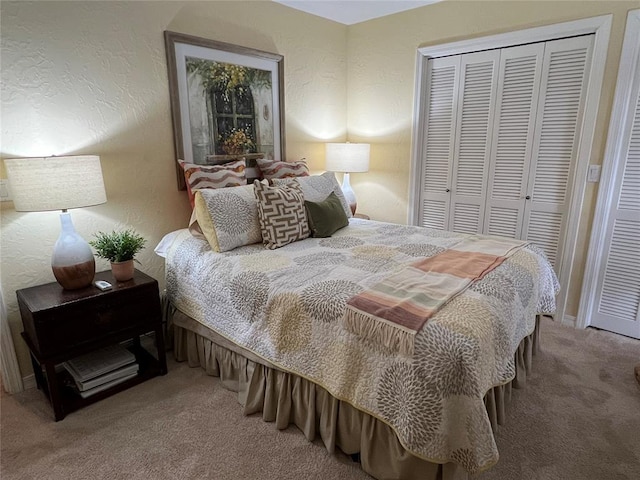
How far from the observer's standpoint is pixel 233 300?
1945 mm

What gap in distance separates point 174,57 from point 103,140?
0.72 meters

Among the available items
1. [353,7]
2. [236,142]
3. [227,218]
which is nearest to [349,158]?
[236,142]

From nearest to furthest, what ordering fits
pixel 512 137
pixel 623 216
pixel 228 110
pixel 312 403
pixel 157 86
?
pixel 312 403 < pixel 157 86 < pixel 623 216 < pixel 228 110 < pixel 512 137

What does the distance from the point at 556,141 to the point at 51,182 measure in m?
3.18

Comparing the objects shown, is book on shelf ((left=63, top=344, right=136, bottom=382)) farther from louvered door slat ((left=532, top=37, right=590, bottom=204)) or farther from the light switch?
louvered door slat ((left=532, top=37, right=590, bottom=204))

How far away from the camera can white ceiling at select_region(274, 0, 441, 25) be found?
3105mm

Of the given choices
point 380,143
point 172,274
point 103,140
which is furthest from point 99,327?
point 380,143

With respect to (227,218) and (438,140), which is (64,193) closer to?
(227,218)

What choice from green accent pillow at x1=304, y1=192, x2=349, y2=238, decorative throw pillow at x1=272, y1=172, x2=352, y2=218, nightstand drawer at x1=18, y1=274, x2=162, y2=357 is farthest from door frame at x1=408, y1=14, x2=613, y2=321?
nightstand drawer at x1=18, y1=274, x2=162, y2=357

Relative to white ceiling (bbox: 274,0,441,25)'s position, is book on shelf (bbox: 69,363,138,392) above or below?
below

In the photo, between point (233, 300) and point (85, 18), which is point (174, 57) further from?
point (233, 300)

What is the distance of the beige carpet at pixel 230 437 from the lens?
1610 millimetres

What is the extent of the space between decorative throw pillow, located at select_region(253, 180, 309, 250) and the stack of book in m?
1.03

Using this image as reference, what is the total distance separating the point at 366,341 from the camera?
1.48 metres
